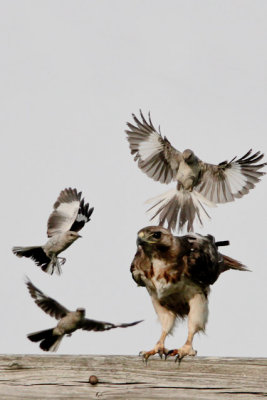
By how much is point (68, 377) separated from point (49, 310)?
8.76ft

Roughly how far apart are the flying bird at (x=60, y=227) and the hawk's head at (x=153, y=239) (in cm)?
210

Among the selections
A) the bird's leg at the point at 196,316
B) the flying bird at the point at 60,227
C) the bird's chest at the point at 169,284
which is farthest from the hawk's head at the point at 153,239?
the flying bird at the point at 60,227

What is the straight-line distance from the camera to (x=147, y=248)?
5.05 meters

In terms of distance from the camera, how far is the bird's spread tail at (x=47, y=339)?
5.58 metres

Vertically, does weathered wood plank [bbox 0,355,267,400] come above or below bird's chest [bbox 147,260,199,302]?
below

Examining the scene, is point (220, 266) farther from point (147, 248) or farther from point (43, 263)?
point (43, 263)

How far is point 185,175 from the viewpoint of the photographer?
7496 mm

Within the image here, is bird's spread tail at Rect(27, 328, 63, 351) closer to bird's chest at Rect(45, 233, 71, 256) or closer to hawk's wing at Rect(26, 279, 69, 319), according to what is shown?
hawk's wing at Rect(26, 279, 69, 319)

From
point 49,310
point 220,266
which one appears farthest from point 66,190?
point 220,266

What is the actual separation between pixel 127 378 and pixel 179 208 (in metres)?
3.68

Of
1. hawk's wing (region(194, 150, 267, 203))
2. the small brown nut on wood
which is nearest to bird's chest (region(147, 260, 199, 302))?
the small brown nut on wood

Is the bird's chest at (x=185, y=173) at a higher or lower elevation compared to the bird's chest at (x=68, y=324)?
higher

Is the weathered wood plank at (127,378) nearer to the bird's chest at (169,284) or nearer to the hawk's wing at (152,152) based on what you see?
the bird's chest at (169,284)

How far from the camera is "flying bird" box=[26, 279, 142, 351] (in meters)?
5.71
